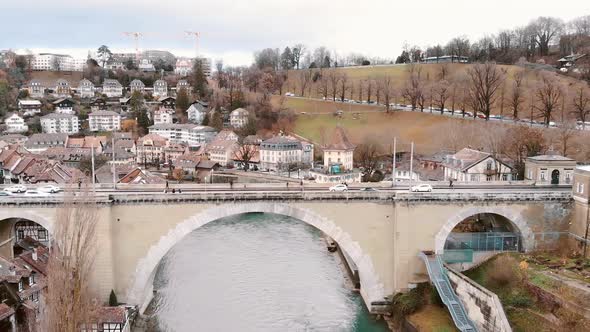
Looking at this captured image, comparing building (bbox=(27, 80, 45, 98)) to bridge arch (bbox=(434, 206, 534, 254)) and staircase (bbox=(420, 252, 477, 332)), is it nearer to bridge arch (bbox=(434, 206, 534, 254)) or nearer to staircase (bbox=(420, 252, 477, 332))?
bridge arch (bbox=(434, 206, 534, 254))

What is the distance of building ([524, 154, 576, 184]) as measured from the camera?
30.3m

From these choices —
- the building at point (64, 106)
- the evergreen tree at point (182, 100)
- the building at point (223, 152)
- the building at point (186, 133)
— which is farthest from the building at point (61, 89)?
the building at point (223, 152)

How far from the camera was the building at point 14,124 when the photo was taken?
88.5m

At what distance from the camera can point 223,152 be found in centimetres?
7475

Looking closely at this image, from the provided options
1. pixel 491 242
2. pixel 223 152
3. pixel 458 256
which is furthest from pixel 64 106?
pixel 491 242

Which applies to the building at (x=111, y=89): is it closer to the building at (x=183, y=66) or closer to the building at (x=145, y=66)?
the building at (x=145, y=66)

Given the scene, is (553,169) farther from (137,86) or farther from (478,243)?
(137,86)

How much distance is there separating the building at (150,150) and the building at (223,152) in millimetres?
8594

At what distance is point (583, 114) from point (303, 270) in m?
33.7

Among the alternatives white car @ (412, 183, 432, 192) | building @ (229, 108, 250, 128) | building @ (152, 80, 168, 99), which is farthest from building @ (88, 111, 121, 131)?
white car @ (412, 183, 432, 192)

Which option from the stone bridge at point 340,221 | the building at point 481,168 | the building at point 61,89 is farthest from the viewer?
the building at point 61,89

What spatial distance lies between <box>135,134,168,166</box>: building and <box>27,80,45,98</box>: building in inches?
1511

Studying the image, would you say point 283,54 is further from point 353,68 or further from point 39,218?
point 39,218

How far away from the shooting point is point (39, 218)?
25.2 metres
